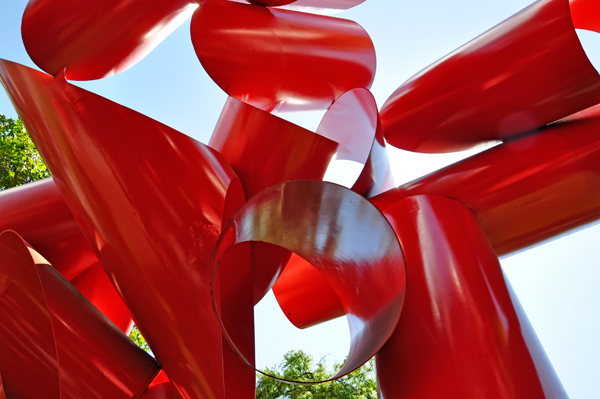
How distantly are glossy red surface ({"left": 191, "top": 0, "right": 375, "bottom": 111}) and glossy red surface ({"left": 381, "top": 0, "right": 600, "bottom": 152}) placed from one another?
336mm

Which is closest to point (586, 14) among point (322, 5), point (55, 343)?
point (322, 5)

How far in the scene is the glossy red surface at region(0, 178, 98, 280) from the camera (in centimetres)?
205

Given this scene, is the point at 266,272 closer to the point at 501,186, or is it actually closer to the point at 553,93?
the point at 501,186

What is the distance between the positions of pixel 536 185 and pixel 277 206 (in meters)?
1.23

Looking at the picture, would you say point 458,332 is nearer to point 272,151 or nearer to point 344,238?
point 344,238

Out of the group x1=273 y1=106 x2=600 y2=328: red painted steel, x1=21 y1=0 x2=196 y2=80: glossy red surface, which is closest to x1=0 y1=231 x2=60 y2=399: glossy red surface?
x1=21 y1=0 x2=196 y2=80: glossy red surface

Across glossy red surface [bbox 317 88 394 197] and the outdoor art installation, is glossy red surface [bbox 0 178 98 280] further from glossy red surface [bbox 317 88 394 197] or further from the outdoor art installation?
glossy red surface [bbox 317 88 394 197]

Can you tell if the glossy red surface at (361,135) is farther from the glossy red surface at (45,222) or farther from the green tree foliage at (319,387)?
the green tree foliage at (319,387)

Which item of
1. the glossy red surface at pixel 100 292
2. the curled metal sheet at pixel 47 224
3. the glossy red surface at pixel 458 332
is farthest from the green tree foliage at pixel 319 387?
the glossy red surface at pixel 458 332

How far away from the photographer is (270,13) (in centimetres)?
227

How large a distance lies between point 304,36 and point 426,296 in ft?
4.58

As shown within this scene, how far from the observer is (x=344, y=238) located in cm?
149

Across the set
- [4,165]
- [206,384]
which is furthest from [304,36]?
[4,165]

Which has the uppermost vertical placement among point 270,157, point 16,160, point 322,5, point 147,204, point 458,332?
point 16,160
